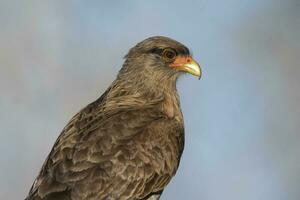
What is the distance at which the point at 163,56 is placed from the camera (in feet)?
48.2

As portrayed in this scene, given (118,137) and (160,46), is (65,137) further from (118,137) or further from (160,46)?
(160,46)

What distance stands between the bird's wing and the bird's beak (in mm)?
817

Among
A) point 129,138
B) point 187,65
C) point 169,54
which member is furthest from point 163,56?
point 129,138

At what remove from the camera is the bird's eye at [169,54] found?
14680 mm

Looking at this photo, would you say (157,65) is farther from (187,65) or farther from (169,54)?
(187,65)

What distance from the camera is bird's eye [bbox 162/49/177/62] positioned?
1468 cm

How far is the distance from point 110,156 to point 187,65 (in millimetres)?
2024

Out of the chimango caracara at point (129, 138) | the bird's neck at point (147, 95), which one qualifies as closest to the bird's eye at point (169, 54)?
the chimango caracara at point (129, 138)

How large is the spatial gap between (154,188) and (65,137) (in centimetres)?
109

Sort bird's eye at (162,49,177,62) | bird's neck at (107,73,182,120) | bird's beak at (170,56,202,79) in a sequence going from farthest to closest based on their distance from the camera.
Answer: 1. bird's eye at (162,49,177,62)
2. bird's beak at (170,56,202,79)
3. bird's neck at (107,73,182,120)

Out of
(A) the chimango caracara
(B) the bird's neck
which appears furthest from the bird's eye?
(B) the bird's neck

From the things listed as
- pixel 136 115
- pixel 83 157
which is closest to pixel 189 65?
pixel 136 115

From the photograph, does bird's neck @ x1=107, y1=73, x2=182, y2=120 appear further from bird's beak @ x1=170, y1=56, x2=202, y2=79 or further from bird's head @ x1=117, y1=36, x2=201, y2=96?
bird's beak @ x1=170, y1=56, x2=202, y2=79

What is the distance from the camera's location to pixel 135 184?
1319 cm
